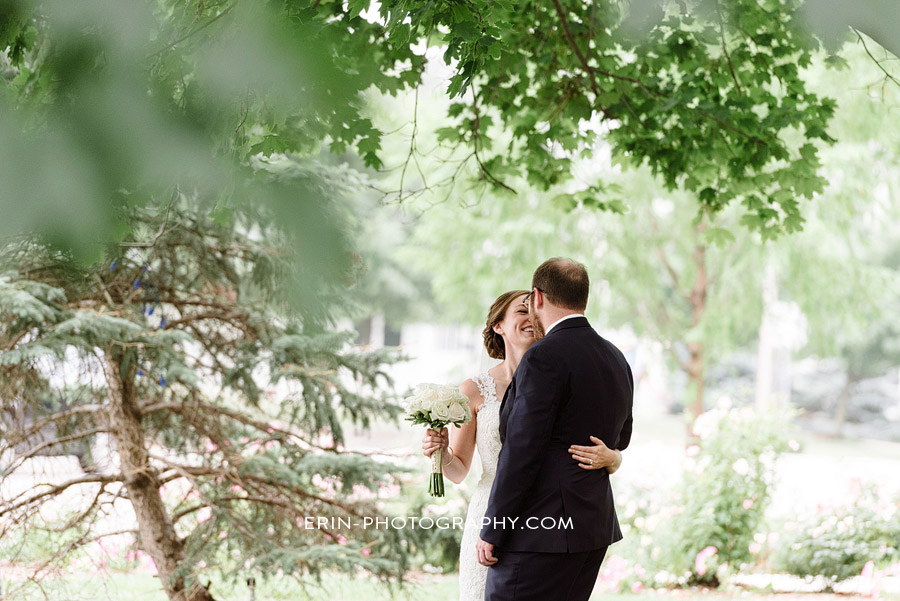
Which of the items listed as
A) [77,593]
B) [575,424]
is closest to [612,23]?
[575,424]

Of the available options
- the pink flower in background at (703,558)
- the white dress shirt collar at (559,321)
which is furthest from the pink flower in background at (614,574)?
the white dress shirt collar at (559,321)

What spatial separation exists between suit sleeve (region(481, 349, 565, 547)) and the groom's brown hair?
0.73 feet

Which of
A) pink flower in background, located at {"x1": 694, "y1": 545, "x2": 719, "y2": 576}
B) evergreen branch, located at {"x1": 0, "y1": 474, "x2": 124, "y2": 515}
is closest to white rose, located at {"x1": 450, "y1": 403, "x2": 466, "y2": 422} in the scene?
evergreen branch, located at {"x1": 0, "y1": 474, "x2": 124, "y2": 515}

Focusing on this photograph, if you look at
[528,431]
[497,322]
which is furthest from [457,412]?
[497,322]

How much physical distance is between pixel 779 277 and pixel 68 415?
27.5 ft

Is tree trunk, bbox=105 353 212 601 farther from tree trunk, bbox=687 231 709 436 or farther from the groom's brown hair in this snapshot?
tree trunk, bbox=687 231 709 436

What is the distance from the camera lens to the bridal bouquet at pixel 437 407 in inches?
115

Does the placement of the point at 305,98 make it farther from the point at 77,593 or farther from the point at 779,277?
the point at 779,277

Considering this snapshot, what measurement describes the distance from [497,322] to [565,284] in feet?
2.01

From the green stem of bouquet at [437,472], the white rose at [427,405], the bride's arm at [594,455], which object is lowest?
the bride's arm at [594,455]

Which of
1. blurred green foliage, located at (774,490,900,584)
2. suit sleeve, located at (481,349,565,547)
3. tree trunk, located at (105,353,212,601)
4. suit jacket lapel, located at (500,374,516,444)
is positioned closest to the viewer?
suit sleeve, located at (481,349,565,547)

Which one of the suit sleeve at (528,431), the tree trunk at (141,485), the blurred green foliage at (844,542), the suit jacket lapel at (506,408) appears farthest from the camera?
the blurred green foliage at (844,542)

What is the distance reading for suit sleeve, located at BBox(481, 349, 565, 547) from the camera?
2617mm

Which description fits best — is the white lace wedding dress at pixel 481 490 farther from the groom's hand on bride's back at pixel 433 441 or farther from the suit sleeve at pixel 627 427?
the suit sleeve at pixel 627 427
